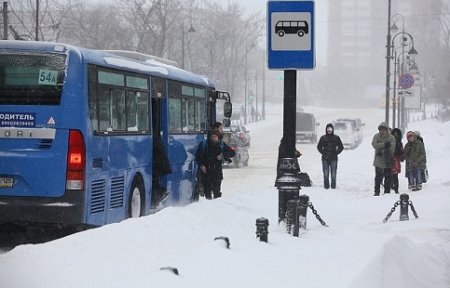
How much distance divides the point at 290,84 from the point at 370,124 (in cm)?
7910

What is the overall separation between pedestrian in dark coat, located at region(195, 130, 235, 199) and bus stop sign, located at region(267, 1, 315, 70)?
5600mm

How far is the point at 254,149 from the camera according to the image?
48625 mm

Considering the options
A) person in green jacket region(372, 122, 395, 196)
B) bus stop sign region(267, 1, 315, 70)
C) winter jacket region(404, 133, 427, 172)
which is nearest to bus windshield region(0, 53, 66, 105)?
bus stop sign region(267, 1, 315, 70)

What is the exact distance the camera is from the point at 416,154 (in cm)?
1967

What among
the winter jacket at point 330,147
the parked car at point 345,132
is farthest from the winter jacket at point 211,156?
the parked car at point 345,132

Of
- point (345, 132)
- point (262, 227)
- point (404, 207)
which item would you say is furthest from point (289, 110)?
point (345, 132)

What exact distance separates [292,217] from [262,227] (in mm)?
1367

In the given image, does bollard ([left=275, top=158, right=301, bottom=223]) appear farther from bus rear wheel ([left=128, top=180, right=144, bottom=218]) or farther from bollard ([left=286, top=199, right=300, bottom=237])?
bus rear wheel ([left=128, top=180, right=144, bottom=218])

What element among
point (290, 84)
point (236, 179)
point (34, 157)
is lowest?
point (236, 179)

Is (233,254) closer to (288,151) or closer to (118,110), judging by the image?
(288,151)

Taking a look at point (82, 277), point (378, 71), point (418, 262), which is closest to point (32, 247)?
point (82, 277)

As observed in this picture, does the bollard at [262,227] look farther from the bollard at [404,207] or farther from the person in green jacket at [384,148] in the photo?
the person in green jacket at [384,148]

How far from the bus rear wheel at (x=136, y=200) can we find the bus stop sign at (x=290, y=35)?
11.4 ft

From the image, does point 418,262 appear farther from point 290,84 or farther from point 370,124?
point 370,124
